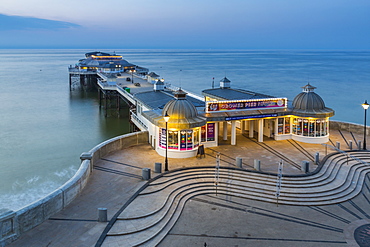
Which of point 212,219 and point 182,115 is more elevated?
point 182,115

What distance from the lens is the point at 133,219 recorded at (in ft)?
53.6

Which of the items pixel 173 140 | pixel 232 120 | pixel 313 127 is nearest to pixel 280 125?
pixel 313 127

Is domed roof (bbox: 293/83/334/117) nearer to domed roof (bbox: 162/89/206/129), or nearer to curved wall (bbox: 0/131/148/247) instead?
domed roof (bbox: 162/89/206/129)

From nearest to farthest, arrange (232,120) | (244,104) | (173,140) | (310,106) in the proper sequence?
(173,140), (232,120), (310,106), (244,104)

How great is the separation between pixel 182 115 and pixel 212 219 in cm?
980

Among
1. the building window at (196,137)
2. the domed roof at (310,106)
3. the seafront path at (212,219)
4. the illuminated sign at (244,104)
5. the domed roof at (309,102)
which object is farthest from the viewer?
the domed roof at (309,102)

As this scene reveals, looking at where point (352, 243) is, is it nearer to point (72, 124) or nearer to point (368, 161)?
point (368, 161)

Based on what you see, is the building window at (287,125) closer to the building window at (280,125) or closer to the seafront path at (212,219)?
the building window at (280,125)

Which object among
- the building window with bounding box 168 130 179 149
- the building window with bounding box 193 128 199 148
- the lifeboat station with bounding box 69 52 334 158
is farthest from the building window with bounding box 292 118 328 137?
the building window with bounding box 168 130 179 149

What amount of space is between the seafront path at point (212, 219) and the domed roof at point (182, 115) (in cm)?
299

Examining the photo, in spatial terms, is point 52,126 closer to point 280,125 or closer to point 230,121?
point 230,121

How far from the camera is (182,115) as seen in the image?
25.8m

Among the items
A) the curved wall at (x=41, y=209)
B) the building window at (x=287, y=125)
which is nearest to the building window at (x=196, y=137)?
the curved wall at (x=41, y=209)

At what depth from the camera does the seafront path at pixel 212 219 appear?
49.6 feet
